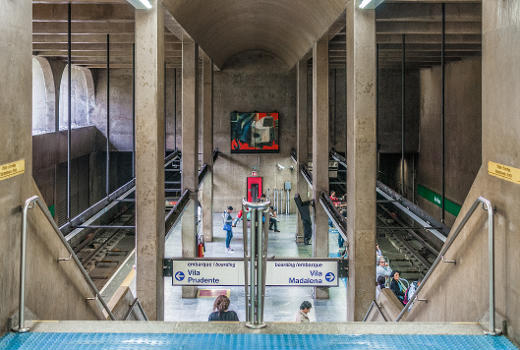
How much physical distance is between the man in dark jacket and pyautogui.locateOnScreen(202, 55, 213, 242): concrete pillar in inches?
127

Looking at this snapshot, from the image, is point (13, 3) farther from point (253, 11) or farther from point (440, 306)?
point (253, 11)

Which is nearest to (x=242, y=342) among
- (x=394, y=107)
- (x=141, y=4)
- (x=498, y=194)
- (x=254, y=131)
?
(x=498, y=194)

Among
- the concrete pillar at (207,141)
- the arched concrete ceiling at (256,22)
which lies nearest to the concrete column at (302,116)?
the arched concrete ceiling at (256,22)

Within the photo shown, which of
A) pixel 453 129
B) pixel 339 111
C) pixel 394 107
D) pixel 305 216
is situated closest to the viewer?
pixel 305 216

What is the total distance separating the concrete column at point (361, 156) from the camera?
8.12 metres

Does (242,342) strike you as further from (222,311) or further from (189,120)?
(189,120)

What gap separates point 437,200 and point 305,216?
8.99 m

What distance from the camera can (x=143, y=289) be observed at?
28.0ft

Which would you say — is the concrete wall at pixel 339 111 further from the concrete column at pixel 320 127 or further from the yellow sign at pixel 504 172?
the yellow sign at pixel 504 172

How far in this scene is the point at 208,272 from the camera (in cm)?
867

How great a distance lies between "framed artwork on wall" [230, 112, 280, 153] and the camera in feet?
81.5

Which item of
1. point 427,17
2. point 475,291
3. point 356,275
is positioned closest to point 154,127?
point 356,275

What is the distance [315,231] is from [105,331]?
10.4 m

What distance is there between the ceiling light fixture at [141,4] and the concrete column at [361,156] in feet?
9.77
